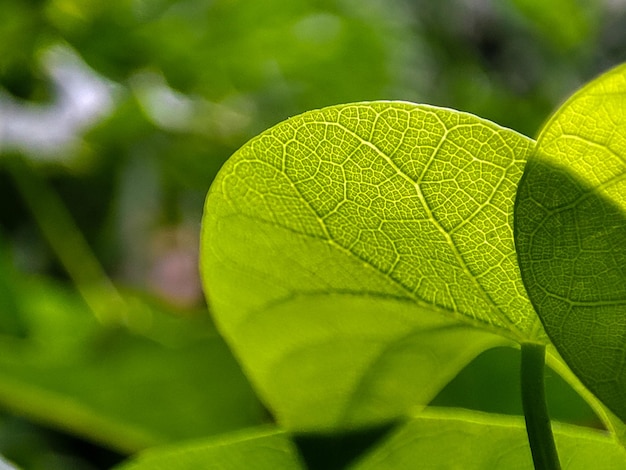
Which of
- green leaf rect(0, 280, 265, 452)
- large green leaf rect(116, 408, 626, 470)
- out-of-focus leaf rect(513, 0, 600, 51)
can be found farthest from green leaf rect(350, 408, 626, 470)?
out-of-focus leaf rect(513, 0, 600, 51)

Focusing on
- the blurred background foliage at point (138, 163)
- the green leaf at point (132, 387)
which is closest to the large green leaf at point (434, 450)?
the blurred background foliage at point (138, 163)

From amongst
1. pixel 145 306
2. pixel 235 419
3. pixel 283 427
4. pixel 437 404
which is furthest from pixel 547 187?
pixel 145 306

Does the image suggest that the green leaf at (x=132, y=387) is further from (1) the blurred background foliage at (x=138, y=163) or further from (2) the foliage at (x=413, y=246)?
(2) the foliage at (x=413, y=246)

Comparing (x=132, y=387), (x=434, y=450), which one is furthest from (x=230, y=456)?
(x=132, y=387)

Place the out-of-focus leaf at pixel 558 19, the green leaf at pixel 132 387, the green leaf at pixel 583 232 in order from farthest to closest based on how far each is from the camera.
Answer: the out-of-focus leaf at pixel 558 19 < the green leaf at pixel 132 387 < the green leaf at pixel 583 232

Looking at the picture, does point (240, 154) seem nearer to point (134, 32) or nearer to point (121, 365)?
point (121, 365)

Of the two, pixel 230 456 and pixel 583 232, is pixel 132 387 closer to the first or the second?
pixel 230 456

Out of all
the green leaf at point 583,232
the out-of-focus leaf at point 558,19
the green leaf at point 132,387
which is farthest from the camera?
the out-of-focus leaf at point 558,19
